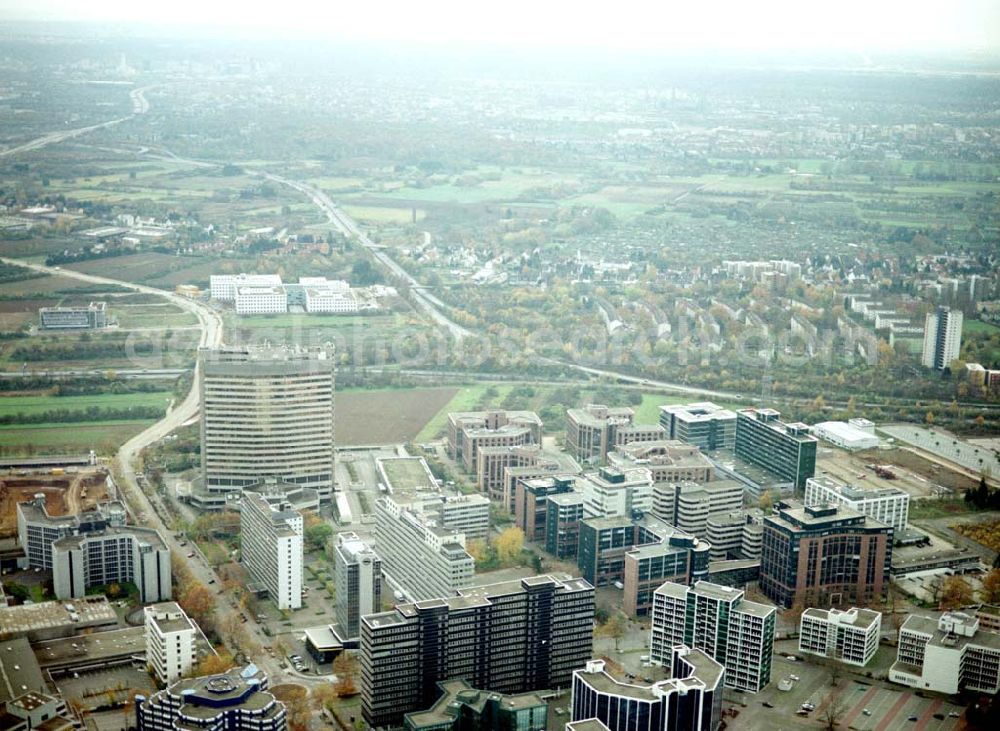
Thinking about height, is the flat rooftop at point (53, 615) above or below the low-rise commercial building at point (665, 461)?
below

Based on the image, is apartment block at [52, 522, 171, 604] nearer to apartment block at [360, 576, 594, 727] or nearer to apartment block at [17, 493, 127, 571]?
apartment block at [17, 493, 127, 571]

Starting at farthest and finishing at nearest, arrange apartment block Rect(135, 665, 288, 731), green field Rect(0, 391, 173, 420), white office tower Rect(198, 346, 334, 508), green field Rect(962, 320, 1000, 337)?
green field Rect(962, 320, 1000, 337) → green field Rect(0, 391, 173, 420) → white office tower Rect(198, 346, 334, 508) → apartment block Rect(135, 665, 288, 731)

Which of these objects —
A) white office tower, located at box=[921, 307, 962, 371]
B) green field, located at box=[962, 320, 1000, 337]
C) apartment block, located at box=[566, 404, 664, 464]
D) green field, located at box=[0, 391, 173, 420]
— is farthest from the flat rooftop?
green field, located at box=[962, 320, 1000, 337]

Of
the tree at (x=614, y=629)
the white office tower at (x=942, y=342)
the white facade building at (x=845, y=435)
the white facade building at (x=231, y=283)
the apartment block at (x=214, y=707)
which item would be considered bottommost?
the tree at (x=614, y=629)

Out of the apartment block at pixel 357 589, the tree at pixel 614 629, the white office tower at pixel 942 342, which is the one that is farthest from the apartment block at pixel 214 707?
the white office tower at pixel 942 342

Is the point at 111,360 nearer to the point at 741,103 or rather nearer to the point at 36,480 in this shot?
the point at 36,480

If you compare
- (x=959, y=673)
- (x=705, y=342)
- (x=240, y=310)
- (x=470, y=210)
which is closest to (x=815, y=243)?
(x=705, y=342)

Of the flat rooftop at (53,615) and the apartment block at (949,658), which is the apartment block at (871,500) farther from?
the flat rooftop at (53,615)
